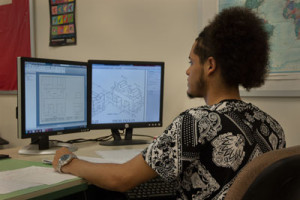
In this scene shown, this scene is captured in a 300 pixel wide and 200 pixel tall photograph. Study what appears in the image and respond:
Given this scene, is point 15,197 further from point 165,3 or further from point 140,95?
point 165,3

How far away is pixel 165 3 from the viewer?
2.08 meters

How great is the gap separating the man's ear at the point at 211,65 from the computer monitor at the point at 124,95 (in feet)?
2.74

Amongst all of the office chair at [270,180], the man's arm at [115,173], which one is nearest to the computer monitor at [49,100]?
the man's arm at [115,173]

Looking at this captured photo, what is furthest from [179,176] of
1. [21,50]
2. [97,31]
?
[21,50]

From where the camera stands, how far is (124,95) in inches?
73.4

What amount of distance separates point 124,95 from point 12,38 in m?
1.37

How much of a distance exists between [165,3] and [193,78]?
1.07 metres

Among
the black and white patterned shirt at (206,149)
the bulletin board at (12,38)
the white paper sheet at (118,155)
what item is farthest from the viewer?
the bulletin board at (12,38)

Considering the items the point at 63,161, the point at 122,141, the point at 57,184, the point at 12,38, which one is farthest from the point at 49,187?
the point at 12,38

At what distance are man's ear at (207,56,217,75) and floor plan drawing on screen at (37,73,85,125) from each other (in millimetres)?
834

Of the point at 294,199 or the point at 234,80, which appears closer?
the point at 294,199

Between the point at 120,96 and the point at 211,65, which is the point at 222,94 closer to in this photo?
the point at 211,65

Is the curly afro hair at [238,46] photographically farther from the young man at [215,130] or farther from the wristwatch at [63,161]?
the wristwatch at [63,161]

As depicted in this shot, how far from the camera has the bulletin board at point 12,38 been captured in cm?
261
